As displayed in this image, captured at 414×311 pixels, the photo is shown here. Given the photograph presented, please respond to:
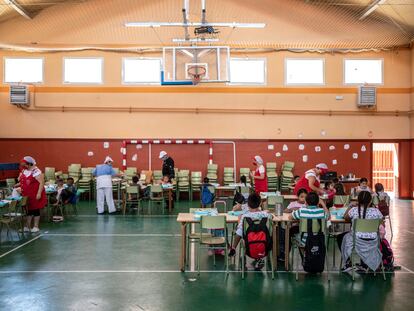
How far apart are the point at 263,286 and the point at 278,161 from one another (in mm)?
11394

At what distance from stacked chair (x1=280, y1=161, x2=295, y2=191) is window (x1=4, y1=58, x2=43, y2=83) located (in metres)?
9.54

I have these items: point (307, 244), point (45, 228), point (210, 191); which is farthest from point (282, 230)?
point (45, 228)

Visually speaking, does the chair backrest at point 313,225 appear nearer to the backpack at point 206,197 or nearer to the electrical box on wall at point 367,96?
the backpack at point 206,197

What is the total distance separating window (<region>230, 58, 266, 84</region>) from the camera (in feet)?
55.7

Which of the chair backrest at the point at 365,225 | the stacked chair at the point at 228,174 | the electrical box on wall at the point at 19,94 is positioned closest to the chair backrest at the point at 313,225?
the chair backrest at the point at 365,225

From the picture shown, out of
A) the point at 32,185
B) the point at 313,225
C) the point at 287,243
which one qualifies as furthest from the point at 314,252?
the point at 32,185

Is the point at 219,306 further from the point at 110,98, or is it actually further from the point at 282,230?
the point at 110,98

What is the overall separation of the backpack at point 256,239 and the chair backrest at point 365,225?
120 centimetres

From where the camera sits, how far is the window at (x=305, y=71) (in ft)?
55.9

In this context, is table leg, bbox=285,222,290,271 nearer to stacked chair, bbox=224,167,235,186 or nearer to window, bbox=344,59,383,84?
stacked chair, bbox=224,167,235,186

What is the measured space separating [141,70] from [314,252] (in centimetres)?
1230

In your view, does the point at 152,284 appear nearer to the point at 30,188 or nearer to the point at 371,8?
the point at 30,188

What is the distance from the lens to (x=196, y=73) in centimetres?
1190

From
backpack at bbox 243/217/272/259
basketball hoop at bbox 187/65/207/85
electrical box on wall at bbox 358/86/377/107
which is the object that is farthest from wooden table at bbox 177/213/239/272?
electrical box on wall at bbox 358/86/377/107
